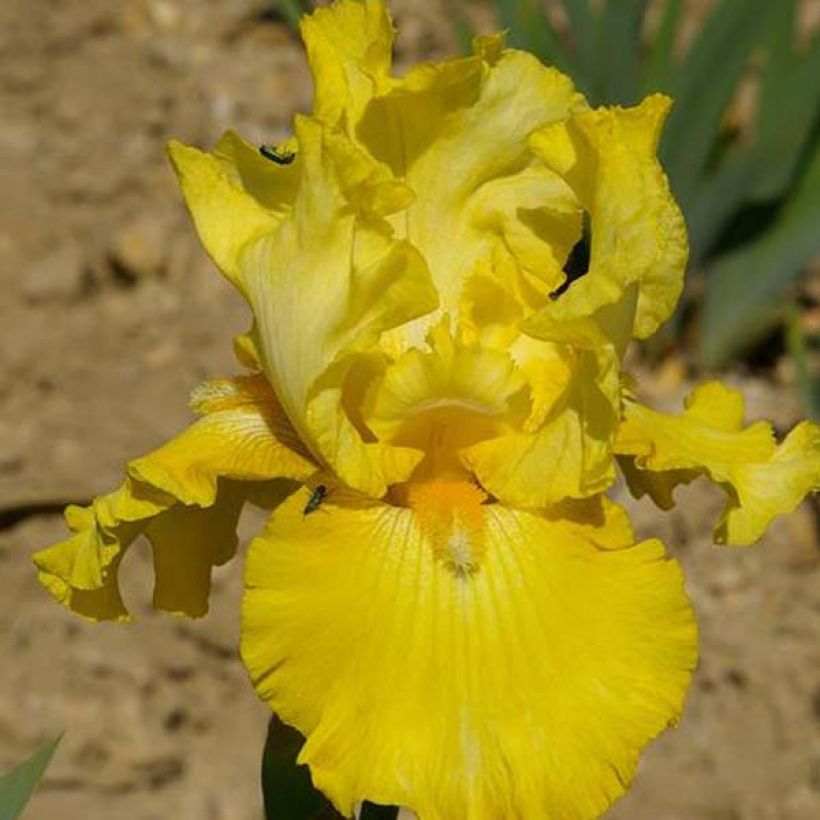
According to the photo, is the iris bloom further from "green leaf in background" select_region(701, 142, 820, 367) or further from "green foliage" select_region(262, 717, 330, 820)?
"green leaf in background" select_region(701, 142, 820, 367)

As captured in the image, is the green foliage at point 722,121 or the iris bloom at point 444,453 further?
the green foliage at point 722,121

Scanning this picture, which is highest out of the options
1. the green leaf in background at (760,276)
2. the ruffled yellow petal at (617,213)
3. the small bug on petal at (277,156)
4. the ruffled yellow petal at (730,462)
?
the ruffled yellow petal at (617,213)

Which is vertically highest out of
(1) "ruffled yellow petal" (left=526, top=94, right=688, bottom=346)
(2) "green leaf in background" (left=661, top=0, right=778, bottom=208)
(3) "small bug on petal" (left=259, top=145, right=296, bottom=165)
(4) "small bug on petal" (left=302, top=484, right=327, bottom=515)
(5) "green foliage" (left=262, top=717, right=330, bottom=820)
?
(1) "ruffled yellow petal" (left=526, top=94, right=688, bottom=346)

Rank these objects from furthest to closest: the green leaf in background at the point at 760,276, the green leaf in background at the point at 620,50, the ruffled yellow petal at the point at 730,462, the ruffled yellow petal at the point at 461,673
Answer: the green leaf in background at the point at 760,276
the green leaf in background at the point at 620,50
the ruffled yellow petal at the point at 730,462
the ruffled yellow petal at the point at 461,673

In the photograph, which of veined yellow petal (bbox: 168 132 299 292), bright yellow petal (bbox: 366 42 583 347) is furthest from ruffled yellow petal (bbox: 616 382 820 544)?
veined yellow petal (bbox: 168 132 299 292)

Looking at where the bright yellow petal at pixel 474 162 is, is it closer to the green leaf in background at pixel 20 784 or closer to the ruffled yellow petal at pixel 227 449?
the ruffled yellow petal at pixel 227 449

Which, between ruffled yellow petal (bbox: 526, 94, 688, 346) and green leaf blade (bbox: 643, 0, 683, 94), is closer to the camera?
ruffled yellow petal (bbox: 526, 94, 688, 346)

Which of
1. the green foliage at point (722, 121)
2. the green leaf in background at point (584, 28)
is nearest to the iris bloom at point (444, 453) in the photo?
the green foliage at point (722, 121)

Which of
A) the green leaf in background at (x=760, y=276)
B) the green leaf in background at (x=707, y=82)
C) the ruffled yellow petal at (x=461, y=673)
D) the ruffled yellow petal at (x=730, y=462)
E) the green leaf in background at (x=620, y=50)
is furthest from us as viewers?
the green leaf in background at (x=760, y=276)

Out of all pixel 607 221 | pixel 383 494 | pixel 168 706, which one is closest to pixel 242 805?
pixel 168 706
